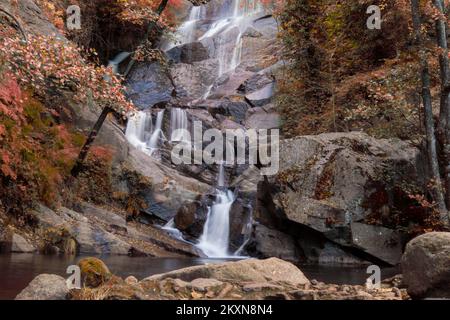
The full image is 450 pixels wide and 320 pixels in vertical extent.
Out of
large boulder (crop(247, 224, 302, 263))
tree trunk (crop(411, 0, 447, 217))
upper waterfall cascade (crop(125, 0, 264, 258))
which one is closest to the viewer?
tree trunk (crop(411, 0, 447, 217))

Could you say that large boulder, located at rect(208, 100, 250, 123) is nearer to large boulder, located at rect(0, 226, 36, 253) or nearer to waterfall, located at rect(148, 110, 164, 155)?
waterfall, located at rect(148, 110, 164, 155)

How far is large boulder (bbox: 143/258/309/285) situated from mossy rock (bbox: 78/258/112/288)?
2.08 ft

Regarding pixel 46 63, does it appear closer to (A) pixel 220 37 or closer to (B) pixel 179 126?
(B) pixel 179 126

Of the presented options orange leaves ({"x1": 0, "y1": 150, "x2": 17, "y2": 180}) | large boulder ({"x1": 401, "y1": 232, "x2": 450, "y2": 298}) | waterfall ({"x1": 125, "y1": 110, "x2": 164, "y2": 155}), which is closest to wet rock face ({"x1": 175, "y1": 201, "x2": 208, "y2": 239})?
waterfall ({"x1": 125, "y1": 110, "x2": 164, "y2": 155})

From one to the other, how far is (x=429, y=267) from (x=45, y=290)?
4581mm

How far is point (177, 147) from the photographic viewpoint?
21.6 metres

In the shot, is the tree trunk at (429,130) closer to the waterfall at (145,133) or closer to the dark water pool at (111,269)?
the dark water pool at (111,269)

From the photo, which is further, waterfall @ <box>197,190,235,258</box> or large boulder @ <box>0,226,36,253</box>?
waterfall @ <box>197,190,235,258</box>

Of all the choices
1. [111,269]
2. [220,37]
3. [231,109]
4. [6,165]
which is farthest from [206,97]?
[111,269]

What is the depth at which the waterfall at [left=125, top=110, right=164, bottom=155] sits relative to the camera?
2189cm

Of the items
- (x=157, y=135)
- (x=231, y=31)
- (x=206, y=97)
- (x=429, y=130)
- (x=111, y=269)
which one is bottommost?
(x=111, y=269)

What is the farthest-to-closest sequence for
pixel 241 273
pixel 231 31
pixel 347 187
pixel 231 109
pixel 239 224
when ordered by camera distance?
1. pixel 231 31
2. pixel 231 109
3. pixel 239 224
4. pixel 347 187
5. pixel 241 273

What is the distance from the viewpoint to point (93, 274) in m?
6.49

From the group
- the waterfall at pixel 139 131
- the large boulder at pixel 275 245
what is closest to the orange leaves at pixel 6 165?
the large boulder at pixel 275 245
